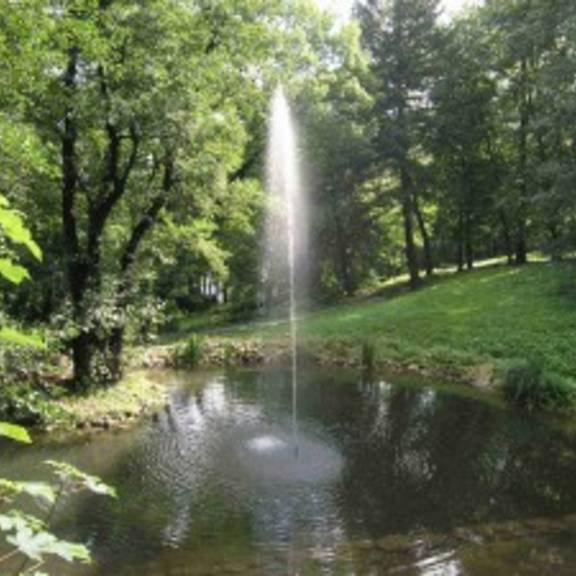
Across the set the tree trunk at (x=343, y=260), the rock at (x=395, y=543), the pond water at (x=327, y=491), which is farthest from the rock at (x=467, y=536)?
the tree trunk at (x=343, y=260)

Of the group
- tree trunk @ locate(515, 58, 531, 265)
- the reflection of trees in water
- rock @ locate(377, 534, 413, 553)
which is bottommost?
rock @ locate(377, 534, 413, 553)

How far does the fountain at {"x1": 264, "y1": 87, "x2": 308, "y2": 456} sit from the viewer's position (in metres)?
27.0

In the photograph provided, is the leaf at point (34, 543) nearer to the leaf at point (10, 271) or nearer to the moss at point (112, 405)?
the leaf at point (10, 271)

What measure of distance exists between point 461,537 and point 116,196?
32.3 feet

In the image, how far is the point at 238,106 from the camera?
53.3 ft

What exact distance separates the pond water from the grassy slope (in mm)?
3754

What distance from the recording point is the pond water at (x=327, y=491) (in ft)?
24.9

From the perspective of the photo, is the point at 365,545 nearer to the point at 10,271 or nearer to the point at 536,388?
the point at 10,271

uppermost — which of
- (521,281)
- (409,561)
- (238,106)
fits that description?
(238,106)

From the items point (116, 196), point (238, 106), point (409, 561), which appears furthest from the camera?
point (238, 106)

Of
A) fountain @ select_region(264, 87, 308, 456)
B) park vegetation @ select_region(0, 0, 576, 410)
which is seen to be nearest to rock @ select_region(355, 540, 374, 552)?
park vegetation @ select_region(0, 0, 576, 410)

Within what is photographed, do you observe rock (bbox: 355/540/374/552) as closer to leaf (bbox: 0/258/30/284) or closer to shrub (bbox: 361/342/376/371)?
leaf (bbox: 0/258/30/284)

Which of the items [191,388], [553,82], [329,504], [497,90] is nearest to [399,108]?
[497,90]

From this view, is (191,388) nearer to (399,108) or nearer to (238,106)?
(238,106)
